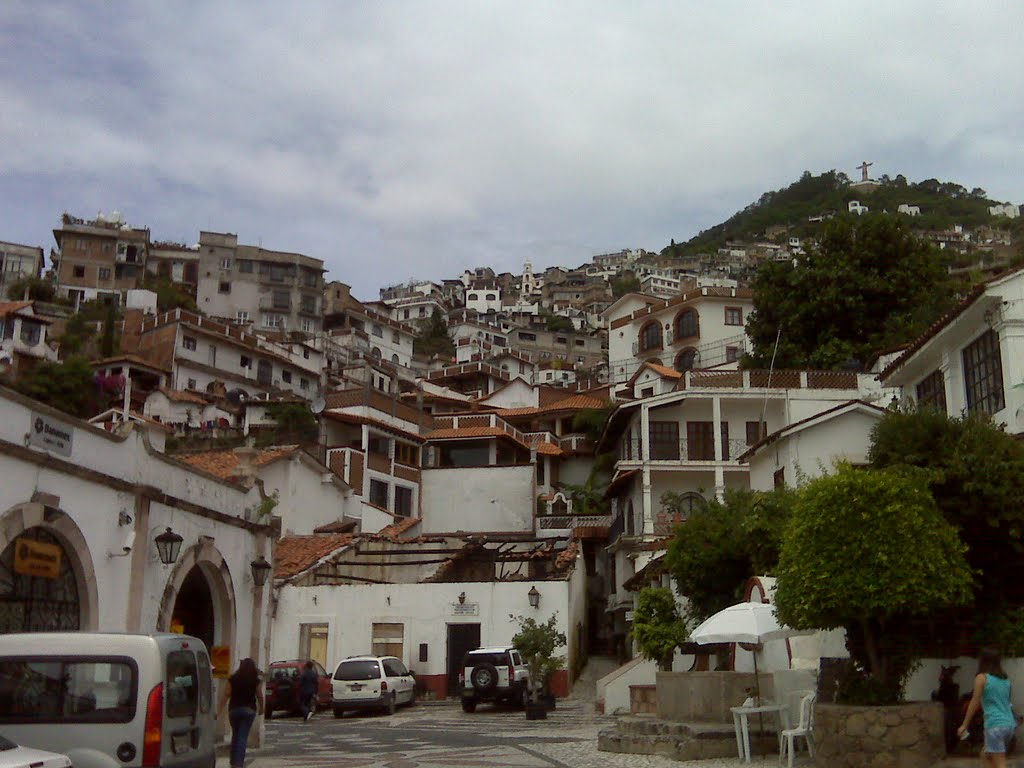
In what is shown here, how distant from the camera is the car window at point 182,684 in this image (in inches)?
419

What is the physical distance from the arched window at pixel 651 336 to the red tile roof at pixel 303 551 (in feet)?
104

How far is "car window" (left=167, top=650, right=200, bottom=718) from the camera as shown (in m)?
10.6

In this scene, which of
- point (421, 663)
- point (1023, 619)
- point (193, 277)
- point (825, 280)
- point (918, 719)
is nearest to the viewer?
point (918, 719)

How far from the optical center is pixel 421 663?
3225 centimetres

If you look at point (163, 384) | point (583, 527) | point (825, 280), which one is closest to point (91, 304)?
point (163, 384)

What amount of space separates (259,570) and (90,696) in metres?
8.28

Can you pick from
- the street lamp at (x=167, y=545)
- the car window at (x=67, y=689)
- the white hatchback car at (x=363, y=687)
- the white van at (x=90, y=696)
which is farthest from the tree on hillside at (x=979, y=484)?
the white hatchback car at (x=363, y=687)

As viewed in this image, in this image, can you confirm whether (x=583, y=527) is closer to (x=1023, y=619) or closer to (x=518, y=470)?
(x=518, y=470)

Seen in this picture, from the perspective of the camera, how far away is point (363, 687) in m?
27.0

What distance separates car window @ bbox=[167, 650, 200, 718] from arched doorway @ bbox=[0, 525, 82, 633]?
2888 mm

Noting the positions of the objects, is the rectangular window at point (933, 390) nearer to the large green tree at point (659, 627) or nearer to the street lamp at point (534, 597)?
the large green tree at point (659, 627)

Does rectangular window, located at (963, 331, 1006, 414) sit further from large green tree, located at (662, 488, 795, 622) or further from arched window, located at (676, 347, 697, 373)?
arched window, located at (676, 347, 697, 373)

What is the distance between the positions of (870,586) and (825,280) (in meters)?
34.5

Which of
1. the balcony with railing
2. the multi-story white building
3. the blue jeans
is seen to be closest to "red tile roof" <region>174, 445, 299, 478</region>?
the balcony with railing
